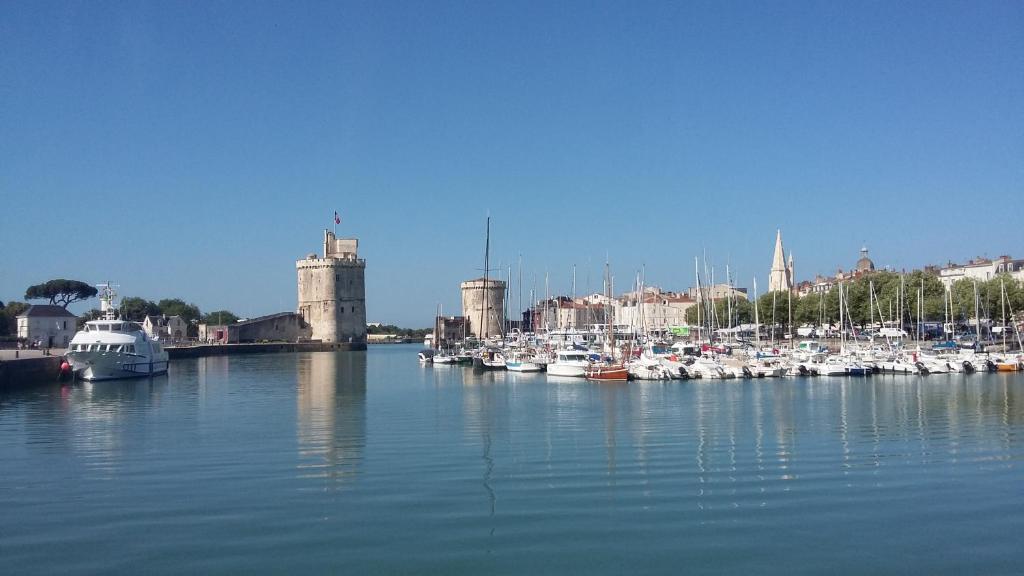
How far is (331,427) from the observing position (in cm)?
1677

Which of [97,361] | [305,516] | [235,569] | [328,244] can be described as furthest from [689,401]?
[328,244]

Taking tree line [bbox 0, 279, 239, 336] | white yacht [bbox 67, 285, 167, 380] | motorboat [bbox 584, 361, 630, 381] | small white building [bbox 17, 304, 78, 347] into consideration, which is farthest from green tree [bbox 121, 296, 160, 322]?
motorboat [bbox 584, 361, 630, 381]

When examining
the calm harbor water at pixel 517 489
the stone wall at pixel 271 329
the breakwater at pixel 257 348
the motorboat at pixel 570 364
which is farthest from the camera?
the stone wall at pixel 271 329

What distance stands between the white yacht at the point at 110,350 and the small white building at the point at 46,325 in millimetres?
16979

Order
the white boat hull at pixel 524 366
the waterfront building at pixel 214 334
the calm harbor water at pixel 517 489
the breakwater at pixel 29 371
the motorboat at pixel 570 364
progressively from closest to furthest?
the calm harbor water at pixel 517 489, the breakwater at pixel 29 371, the motorboat at pixel 570 364, the white boat hull at pixel 524 366, the waterfront building at pixel 214 334

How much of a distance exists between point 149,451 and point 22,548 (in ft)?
18.8

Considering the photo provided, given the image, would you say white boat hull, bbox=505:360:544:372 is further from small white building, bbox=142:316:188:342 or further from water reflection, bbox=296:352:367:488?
small white building, bbox=142:316:188:342

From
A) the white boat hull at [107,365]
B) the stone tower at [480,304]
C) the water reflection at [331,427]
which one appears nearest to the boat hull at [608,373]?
the water reflection at [331,427]

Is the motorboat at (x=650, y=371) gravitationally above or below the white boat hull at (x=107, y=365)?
below

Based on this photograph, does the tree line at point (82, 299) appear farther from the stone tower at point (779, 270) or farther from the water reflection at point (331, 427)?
the stone tower at point (779, 270)

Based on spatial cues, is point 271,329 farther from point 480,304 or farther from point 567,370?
point 567,370

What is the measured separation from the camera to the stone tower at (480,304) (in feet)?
224

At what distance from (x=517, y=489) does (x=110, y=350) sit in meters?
25.1

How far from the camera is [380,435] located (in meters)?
15.4
